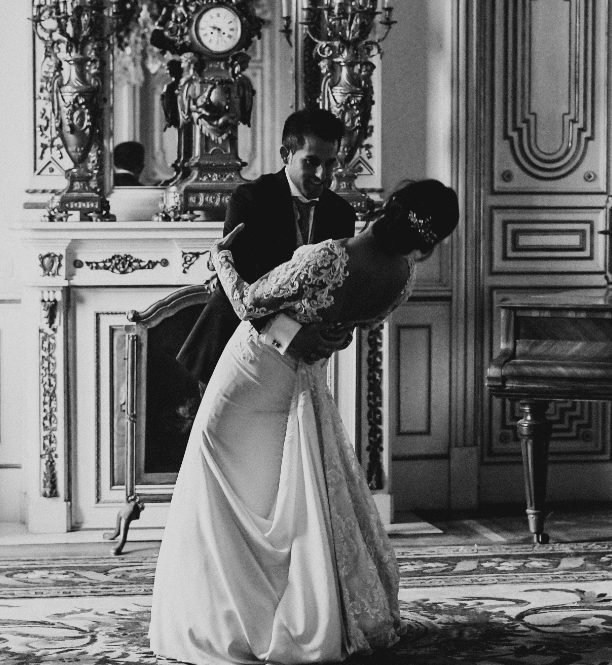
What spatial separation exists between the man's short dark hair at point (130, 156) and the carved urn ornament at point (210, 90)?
19cm

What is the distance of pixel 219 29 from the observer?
4.79 metres

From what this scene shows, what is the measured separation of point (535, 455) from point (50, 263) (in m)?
1.98

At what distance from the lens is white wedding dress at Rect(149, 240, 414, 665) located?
2.99m

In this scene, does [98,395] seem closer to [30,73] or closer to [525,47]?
[30,73]

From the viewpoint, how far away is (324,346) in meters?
3.13

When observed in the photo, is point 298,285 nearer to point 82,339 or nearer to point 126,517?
point 126,517

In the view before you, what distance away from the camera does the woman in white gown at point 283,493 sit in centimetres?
297

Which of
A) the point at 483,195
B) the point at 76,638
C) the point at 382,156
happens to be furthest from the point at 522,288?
the point at 76,638

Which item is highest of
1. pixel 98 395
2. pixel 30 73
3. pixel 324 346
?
pixel 30 73

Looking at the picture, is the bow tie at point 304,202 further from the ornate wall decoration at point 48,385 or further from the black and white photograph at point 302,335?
the ornate wall decoration at point 48,385

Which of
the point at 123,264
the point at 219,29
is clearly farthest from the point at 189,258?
the point at 219,29

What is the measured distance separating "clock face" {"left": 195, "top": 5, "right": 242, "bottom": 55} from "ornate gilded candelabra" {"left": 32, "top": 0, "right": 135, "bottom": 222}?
374 millimetres

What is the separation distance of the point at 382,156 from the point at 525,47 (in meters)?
0.80

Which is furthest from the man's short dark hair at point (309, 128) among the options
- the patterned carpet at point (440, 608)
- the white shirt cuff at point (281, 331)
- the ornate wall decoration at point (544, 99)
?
the ornate wall decoration at point (544, 99)
